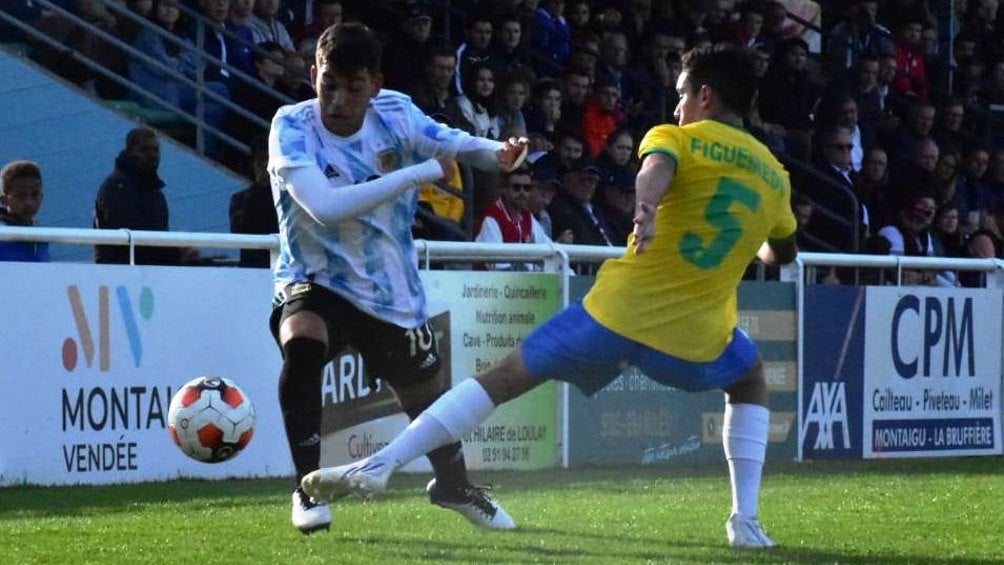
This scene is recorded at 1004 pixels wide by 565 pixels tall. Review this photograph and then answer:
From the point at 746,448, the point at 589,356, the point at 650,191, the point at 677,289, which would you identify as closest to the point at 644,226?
the point at 650,191

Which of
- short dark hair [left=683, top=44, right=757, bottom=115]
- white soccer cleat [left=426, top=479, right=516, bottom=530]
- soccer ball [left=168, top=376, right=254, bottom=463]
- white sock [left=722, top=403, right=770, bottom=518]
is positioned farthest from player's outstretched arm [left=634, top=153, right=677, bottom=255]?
soccer ball [left=168, top=376, right=254, bottom=463]

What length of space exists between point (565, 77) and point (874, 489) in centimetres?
707

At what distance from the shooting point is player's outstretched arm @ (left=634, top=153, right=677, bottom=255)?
7.01m

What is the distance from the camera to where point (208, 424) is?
8.66 metres

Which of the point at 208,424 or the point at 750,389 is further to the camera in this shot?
the point at 208,424

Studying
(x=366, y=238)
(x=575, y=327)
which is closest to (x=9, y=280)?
(x=366, y=238)

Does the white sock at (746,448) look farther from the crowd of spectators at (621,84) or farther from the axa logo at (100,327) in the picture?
the crowd of spectators at (621,84)

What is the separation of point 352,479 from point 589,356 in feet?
3.14

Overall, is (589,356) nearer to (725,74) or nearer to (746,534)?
(746,534)

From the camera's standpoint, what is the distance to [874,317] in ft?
48.2

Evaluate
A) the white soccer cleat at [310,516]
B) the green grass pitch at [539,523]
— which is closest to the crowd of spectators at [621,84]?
the green grass pitch at [539,523]

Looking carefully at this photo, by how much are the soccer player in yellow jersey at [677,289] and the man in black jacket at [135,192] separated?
5.44m

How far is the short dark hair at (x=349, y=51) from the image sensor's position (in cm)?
782

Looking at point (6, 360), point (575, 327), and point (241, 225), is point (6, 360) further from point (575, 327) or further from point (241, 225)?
point (575, 327)
